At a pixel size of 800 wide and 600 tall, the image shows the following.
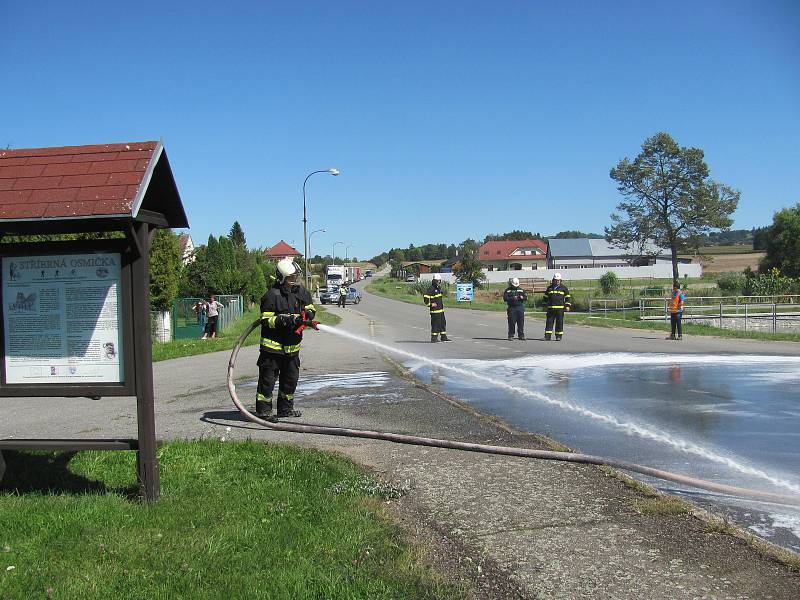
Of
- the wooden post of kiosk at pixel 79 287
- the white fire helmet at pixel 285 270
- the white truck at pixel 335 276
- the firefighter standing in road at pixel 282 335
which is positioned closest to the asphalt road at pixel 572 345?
the firefighter standing in road at pixel 282 335

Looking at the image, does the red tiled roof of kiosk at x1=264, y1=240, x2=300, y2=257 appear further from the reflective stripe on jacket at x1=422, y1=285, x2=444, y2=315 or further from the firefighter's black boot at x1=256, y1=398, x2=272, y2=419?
the firefighter's black boot at x1=256, y1=398, x2=272, y2=419

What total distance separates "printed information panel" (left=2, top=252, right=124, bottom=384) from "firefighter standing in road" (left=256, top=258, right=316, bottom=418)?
262cm

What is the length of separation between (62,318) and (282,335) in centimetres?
287

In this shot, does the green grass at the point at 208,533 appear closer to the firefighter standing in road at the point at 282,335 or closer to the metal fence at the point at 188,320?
the firefighter standing in road at the point at 282,335

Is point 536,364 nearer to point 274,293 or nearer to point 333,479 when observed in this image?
point 274,293

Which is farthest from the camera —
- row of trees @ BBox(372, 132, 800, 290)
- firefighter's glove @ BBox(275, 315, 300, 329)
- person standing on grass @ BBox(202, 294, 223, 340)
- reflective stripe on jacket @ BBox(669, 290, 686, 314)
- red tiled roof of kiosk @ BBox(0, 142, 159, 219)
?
row of trees @ BBox(372, 132, 800, 290)

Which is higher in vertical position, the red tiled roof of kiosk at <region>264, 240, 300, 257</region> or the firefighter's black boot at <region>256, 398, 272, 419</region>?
the red tiled roof of kiosk at <region>264, 240, 300, 257</region>

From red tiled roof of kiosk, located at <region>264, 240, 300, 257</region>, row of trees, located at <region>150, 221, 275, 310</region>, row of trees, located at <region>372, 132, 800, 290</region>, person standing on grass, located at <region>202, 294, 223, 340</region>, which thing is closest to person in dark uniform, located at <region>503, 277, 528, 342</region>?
row of trees, located at <region>150, 221, 275, 310</region>

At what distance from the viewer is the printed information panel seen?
5352mm

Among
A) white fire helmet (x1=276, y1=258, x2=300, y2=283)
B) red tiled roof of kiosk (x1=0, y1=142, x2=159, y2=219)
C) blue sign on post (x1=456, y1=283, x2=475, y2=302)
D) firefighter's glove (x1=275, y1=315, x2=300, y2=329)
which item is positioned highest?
red tiled roof of kiosk (x1=0, y1=142, x2=159, y2=219)

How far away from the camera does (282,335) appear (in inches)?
316

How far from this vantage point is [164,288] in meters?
25.5

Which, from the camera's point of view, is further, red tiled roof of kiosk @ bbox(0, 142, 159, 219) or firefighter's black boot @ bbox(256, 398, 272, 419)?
firefighter's black boot @ bbox(256, 398, 272, 419)

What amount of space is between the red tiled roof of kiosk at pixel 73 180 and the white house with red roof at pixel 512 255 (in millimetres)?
129271
